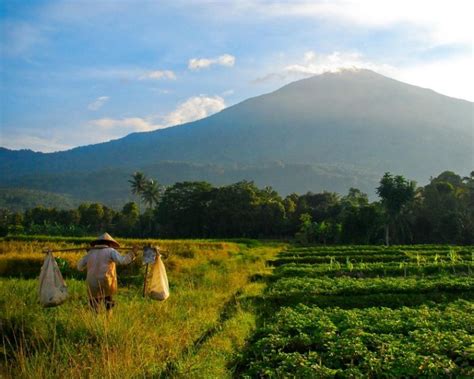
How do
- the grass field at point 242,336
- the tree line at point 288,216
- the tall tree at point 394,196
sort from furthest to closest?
the tree line at point 288,216 → the tall tree at point 394,196 → the grass field at point 242,336

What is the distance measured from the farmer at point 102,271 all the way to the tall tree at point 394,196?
47.0 metres

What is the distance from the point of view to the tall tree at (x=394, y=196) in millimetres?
53906

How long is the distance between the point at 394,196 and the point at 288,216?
2064 cm

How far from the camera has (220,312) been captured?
12.0 metres

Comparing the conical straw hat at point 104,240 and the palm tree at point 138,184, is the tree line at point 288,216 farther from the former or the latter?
the conical straw hat at point 104,240

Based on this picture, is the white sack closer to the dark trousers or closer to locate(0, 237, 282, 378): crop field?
locate(0, 237, 282, 378): crop field

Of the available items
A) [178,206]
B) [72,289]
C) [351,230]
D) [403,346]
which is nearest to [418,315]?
[403,346]

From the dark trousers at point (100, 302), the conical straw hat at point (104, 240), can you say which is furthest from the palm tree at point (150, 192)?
the dark trousers at point (100, 302)

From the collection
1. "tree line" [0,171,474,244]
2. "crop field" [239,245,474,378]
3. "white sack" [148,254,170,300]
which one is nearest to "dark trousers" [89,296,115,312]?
"white sack" [148,254,170,300]

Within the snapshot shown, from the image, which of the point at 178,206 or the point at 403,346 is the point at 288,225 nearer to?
the point at 178,206

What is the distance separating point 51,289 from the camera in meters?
9.69

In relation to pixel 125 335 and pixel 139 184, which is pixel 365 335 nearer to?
pixel 125 335

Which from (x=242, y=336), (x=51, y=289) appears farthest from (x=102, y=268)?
(x=242, y=336)

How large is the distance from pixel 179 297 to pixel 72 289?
9.11 feet
